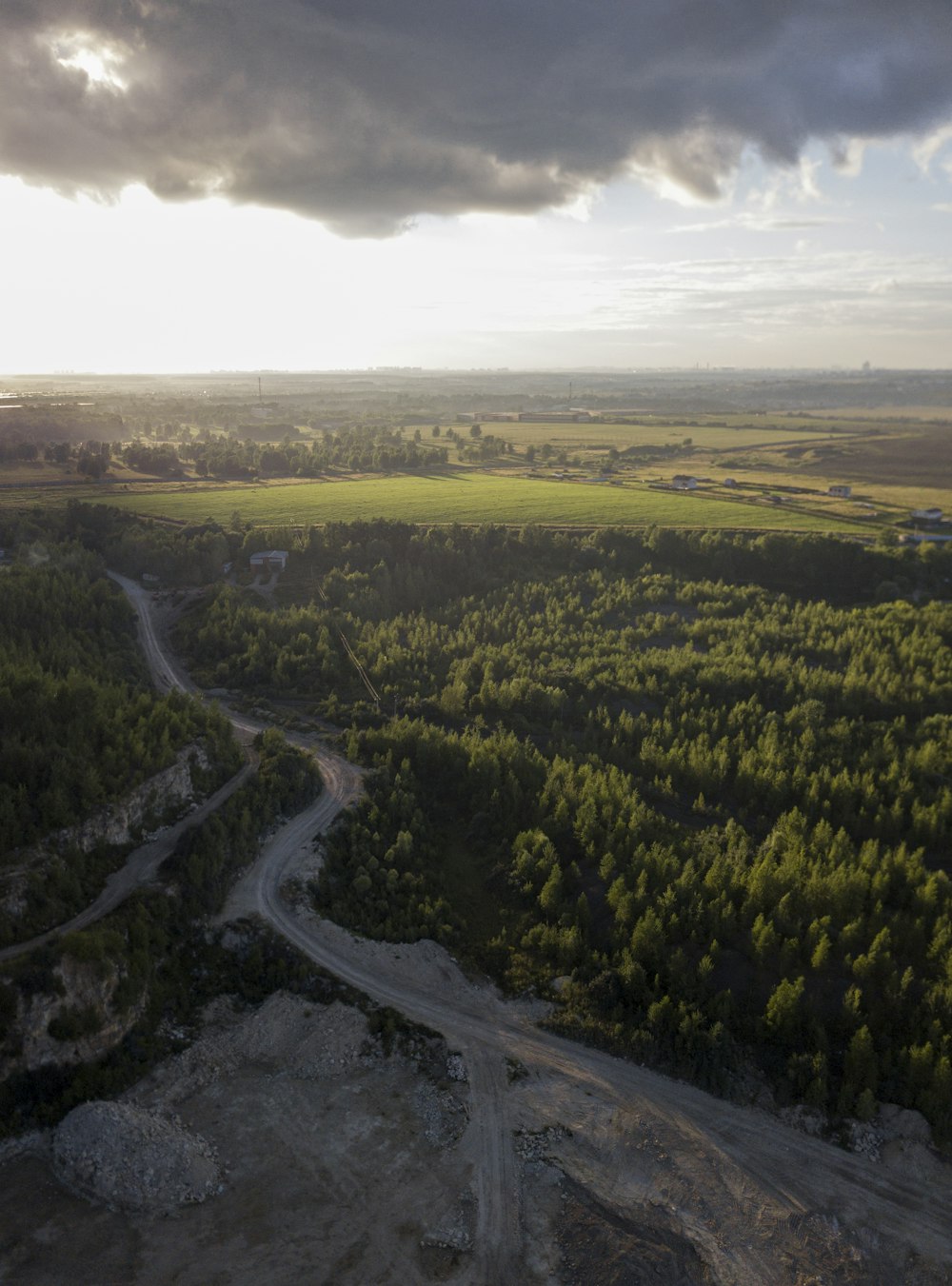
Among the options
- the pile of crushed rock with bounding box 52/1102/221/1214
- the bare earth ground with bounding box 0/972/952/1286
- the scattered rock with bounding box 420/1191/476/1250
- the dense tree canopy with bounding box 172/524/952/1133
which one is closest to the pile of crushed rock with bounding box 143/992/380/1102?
the bare earth ground with bounding box 0/972/952/1286

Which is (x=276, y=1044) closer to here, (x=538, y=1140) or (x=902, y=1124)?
(x=538, y=1140)

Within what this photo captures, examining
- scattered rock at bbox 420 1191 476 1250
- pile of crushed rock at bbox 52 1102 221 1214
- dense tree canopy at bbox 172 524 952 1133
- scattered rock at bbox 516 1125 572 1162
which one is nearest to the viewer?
scattered rock at bbox 420 1191 476 1250

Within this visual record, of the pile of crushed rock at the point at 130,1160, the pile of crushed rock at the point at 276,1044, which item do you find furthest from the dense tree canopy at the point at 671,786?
the pile of crushed rock at the point at 130,1160


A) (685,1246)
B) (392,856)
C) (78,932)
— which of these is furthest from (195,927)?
(685,1246)

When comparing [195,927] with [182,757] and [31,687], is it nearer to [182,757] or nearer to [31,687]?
[182,757]

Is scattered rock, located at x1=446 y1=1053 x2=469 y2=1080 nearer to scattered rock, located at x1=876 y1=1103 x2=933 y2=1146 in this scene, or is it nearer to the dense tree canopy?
the dense tree canopy
